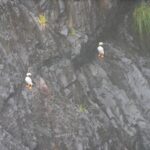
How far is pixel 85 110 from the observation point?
→ 35.1 ft

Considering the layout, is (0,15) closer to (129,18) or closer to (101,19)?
(101,19)

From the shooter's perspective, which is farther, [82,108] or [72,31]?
[72,31]

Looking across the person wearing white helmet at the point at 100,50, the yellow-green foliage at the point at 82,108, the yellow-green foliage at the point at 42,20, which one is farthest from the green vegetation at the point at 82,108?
the yellow-green foliage at the point at 42,20

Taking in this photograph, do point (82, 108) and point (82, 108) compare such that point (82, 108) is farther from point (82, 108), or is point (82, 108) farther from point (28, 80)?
point (28, 80)

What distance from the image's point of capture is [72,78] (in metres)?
10.9

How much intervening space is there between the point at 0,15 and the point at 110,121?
142 inches

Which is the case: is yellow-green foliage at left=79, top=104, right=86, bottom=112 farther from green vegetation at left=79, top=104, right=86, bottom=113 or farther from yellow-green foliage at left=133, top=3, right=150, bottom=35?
yellow-green foliage at left=133, top=3, right=150, bottom=35

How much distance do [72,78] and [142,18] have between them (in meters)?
2.59

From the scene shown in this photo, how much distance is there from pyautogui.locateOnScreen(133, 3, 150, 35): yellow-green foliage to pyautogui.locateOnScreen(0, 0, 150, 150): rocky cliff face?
30cm

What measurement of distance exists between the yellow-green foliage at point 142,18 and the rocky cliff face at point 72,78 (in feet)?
1.00

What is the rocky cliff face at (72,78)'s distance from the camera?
9.88 m

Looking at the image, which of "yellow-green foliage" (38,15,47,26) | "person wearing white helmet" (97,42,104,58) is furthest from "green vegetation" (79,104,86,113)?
"yellow-green foliage" (38,15,47,26)

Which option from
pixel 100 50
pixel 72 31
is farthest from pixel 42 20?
pixel 100 50

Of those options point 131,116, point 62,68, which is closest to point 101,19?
point 62,68
